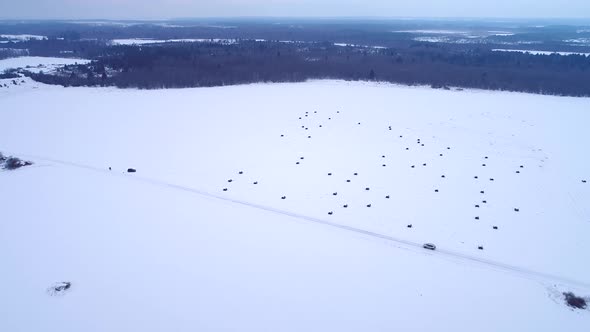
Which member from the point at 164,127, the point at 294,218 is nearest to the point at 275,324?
the point at 294,218

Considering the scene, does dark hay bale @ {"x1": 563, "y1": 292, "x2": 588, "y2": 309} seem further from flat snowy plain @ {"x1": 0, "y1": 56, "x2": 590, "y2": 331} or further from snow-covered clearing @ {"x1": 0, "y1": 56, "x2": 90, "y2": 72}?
snow-covered clearing @ {"x1": 0, "y1": 56, "x2": 90, "y2": 72}

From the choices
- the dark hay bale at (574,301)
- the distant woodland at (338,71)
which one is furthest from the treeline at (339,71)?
the dark hay bale at (574,301)

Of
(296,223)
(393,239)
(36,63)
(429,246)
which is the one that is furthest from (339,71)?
(36,63)

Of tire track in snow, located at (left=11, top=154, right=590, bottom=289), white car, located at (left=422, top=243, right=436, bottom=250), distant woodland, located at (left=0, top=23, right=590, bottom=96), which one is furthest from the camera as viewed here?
distant woodland, located at (left=0, top=23, right=590, bottom=96)

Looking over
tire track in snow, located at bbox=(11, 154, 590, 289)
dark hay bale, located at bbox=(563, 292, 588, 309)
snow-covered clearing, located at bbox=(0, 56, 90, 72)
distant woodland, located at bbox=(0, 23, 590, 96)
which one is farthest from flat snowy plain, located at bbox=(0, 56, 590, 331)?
snow-covered clearing, located at bbox=(0, 56, 90, 72)

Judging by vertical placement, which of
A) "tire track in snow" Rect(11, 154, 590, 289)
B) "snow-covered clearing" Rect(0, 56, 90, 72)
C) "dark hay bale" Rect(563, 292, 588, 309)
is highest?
"snow-covered clearing" Rect(0, 56, 90, 72)

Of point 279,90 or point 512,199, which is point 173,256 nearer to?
point 512,199

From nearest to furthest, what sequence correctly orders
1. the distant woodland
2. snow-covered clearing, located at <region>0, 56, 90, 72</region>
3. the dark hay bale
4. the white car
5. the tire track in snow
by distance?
1. the dark hay bale
2. the tire track in snow
3. the white car
4. the distant woodland
5. snow-covered clearing, located at <region>0, 56, 90, 72</region>
